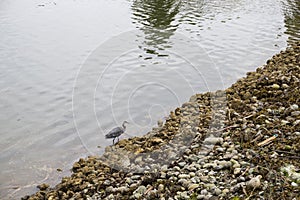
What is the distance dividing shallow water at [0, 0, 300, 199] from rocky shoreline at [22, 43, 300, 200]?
97 cm

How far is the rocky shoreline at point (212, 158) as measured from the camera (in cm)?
528

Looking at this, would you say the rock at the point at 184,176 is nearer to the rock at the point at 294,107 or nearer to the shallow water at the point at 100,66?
the shallow water at the point at 100,66

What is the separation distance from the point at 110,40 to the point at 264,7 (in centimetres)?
1356

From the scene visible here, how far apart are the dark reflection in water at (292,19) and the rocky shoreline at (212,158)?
A: 8949 mm

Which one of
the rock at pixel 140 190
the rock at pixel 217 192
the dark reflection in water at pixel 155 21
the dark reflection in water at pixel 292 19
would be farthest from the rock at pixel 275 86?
the dark reflection in water at pixel 292 19

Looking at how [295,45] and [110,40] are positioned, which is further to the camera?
[110,40]

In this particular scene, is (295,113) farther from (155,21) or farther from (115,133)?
(155,21)

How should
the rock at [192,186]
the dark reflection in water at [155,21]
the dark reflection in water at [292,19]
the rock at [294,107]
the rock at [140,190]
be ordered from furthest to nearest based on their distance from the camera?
1. the dark reflection in water at [292,19]
2. the dark reflection in water at [155,21]
3. the rock at [294,107]
4. the rock at [140,190]
5. the rock at [192,186]

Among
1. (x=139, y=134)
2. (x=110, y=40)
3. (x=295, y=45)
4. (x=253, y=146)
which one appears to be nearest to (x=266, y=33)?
(x=295, y=45)

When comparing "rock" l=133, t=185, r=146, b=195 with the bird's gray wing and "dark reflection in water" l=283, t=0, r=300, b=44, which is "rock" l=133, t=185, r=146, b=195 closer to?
the bird's gray wing

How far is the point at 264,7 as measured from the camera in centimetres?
2441

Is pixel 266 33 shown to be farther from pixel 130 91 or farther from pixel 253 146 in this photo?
pixel 253 146

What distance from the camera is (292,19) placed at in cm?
2048

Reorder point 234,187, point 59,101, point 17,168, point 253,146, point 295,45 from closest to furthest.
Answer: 1. point 234,187
2. point 253,146
3. point 17,168
4. point 59,101
5. point 295,45
